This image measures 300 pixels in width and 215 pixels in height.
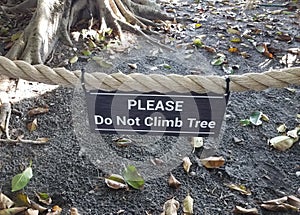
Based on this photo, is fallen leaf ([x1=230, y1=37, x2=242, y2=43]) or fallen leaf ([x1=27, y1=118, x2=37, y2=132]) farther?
fallen leaf ([x1=230, y1=37, x2=242, y2=43])

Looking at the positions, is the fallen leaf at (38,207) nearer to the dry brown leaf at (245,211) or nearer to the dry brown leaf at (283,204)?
the dry brown leaf at (245,211)

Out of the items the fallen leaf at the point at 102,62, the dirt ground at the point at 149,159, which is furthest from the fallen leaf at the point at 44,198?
the fallen leaf at the point at 102,62

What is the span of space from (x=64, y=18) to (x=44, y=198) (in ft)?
4.60

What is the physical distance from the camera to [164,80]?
710mm

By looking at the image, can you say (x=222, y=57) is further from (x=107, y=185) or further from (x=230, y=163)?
(x=107, y=185)

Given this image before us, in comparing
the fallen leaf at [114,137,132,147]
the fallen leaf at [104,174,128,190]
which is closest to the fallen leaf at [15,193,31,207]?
the fallen leaf at [104,174,128,190]

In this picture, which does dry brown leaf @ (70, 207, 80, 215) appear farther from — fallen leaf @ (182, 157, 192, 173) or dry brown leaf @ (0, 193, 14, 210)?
fallen leaf @ (182, 157, 192, 173)

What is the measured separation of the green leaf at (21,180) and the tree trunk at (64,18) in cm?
76

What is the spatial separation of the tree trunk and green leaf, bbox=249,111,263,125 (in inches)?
43.6

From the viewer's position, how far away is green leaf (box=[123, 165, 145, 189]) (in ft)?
4.11

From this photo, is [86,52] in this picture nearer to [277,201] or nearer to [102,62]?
[102,62]

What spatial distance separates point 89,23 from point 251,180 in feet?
5.33

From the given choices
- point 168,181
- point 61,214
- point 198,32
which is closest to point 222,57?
point 198,32

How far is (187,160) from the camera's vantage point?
4.51 ft
